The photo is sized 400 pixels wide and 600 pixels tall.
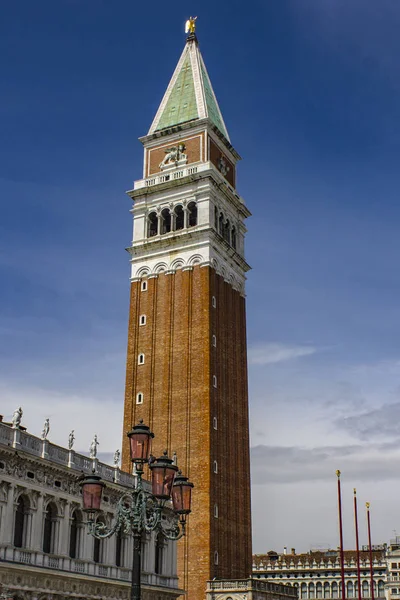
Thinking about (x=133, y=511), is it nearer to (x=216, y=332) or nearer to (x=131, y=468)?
(x=131, y=468)

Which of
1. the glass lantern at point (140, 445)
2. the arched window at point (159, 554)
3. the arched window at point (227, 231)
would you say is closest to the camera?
the glass lantern at point (140, 445)

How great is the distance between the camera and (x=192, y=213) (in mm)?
68562

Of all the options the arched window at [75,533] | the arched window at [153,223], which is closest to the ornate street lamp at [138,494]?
the arched window at [75,533]

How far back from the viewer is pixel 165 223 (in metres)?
69.4

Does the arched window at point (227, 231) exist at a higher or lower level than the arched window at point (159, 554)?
higher

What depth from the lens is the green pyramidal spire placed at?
7244 centimetres

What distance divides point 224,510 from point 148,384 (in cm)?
1170

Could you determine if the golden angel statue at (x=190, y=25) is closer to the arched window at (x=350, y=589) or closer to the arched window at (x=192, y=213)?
the arched window at (x=192, y=213)

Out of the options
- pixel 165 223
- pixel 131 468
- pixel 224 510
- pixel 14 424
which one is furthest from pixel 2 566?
pixel 165 223

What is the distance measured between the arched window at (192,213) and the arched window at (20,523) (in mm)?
34917

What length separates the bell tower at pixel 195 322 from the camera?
58.9 meters

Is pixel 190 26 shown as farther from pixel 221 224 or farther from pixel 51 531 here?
pixel 51 531

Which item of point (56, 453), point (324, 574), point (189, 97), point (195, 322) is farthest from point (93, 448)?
point (324, 574)

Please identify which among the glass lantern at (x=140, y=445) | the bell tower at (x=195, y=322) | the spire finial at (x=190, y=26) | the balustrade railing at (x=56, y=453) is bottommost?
the glass lantern at (x=140, y=445)
